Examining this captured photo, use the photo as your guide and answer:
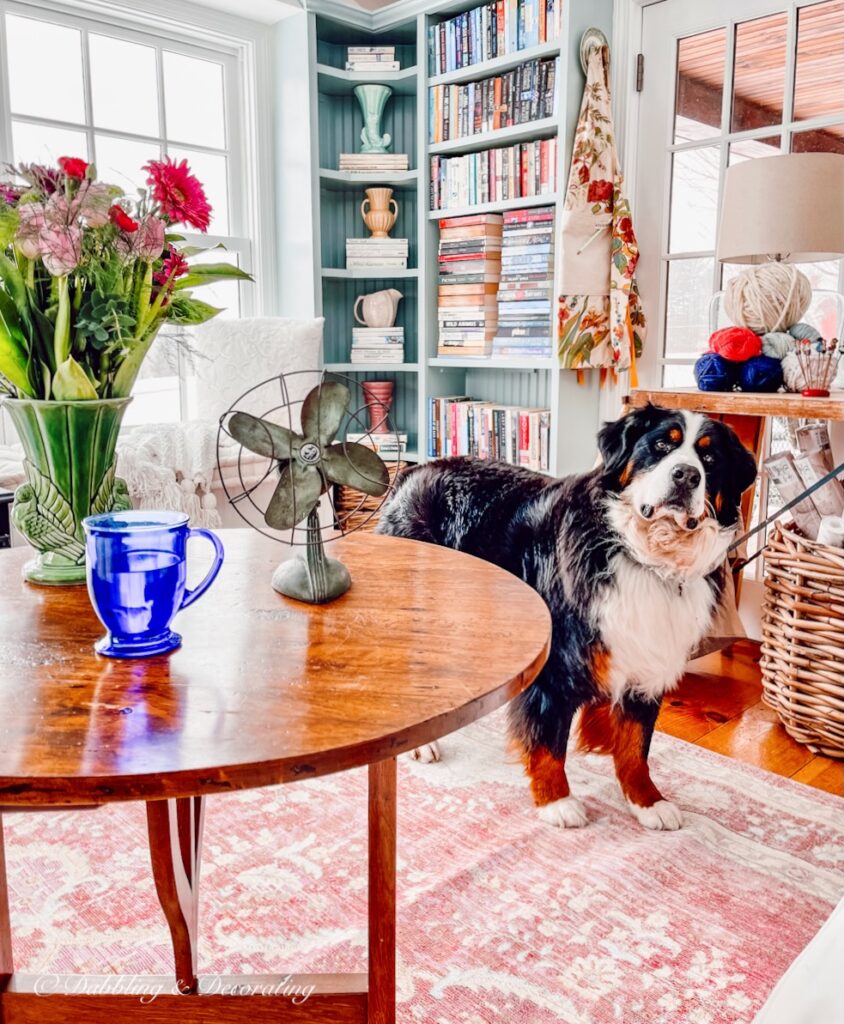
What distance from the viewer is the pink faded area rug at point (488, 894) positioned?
1.27 m

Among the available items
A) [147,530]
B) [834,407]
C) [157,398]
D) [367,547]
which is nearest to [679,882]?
[367,547]

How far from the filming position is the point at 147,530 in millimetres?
800

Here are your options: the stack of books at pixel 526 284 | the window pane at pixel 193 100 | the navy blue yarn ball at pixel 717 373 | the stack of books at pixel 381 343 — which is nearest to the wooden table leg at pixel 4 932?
the navy blue yarn ball at pixel 717 373

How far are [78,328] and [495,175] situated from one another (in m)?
2.39

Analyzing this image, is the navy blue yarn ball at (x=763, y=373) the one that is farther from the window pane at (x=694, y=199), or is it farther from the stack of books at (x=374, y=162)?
the stack of books at (x=374, y=162)

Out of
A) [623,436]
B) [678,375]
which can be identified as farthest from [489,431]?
[623,436]

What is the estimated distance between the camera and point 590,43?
2.76 meters

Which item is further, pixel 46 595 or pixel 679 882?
pixel 679 882

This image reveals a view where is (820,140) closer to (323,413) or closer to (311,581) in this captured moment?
(323,413)

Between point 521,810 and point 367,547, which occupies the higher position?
point 367,547

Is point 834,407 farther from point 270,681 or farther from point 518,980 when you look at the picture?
point 270,681

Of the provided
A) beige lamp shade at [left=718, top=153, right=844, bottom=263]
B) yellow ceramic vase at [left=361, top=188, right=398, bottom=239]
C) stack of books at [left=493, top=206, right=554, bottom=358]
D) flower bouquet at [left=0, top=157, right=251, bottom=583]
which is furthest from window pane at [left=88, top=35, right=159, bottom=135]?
flower bouquet at [left=0, top=157, right=251, bottom=583]

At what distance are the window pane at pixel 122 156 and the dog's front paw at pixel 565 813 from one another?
2542mm

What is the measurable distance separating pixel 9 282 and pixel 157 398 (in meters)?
2.41
